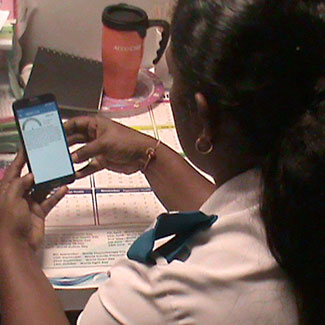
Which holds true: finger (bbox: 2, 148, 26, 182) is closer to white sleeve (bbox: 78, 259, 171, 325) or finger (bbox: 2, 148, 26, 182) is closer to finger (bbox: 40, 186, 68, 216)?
finger (bbox: 40, 186, 68, 216)

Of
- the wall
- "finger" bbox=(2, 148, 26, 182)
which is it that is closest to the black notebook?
the wall

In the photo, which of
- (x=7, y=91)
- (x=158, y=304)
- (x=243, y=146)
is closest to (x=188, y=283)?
(x=158, y=304)

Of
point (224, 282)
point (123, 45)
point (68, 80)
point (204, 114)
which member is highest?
point (204, 114)

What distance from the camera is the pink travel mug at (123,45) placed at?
112 centimetres

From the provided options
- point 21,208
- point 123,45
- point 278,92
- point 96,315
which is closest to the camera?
point 278,92

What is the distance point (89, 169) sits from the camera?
964 millimetres

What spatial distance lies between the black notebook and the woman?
0.50m

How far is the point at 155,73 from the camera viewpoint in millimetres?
1287

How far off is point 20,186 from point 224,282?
382 millimetres

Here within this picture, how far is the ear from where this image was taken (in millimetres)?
598

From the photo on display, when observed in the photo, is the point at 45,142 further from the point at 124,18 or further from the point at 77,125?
the point at 124,18

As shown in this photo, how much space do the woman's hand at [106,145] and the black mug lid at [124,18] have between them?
219 millimetres

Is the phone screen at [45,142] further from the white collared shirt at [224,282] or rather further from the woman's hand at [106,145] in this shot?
the white collared shirt at [224,282]

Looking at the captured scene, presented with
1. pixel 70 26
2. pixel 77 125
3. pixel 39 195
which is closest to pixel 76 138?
pixel 77 125
